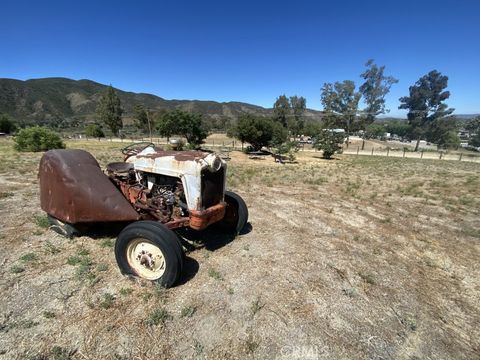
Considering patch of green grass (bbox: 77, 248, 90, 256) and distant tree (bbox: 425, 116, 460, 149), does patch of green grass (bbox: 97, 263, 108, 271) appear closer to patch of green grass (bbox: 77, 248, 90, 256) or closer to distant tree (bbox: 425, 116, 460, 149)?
patch of green grass (bbox: 77, 248, 90, 256)

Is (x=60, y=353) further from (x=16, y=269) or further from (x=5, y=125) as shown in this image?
(x=5, y=125)

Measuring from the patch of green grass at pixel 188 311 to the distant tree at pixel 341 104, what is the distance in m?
45.8

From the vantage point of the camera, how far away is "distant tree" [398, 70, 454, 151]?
4341cm

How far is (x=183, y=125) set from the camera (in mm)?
22797

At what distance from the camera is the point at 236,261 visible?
13.5 feet

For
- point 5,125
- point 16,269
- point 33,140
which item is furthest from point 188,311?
point 5,125

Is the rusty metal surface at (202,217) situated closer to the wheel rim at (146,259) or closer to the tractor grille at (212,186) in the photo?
the tractor grille at (212,186)

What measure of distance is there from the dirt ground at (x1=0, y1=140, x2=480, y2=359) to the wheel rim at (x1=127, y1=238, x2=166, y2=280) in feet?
0.56

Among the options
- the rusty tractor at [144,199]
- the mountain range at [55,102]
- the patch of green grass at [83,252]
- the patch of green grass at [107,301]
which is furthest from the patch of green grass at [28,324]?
the mountain range at [55,102]

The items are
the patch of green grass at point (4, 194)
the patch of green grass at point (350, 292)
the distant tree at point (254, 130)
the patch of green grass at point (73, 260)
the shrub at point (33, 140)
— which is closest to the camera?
the patch of green grass at point (350, 292)

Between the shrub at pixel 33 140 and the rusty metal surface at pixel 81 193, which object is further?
the shrub at pixel 33 140

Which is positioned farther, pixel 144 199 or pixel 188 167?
pixel 144 199

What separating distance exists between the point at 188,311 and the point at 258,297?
92cm

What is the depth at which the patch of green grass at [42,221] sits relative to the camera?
16.2 feet
